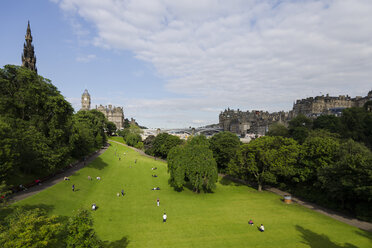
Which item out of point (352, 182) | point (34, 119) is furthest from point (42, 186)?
point (352, 182)

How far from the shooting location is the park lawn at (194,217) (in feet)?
77.6

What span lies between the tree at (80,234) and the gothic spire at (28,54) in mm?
62480

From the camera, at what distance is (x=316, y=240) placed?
24.3 meters

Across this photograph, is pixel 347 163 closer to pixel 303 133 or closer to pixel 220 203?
pixel 220 203

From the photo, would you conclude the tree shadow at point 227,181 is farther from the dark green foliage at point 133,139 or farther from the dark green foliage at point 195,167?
the dark green foliage at point 133,139

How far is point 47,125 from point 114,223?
22.6 m


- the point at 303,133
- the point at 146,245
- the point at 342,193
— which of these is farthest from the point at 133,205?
the point at 303,133

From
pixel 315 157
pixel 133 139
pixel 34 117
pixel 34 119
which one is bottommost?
pixel 133 139

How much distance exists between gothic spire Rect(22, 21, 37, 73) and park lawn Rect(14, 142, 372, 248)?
3891 centimetres

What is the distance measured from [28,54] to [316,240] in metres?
76.9

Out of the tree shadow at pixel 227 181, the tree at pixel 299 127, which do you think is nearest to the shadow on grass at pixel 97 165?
the tree shadow at pixel 227 181

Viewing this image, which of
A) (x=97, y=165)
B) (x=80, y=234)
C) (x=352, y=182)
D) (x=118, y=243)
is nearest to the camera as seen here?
(x=80, y=234)

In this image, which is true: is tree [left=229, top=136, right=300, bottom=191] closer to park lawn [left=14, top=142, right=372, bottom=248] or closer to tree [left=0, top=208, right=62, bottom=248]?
park lawn [left=14, top=142, right=372, bottom=248]

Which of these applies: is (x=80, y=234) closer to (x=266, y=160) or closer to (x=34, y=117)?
(x=34, y=117)
